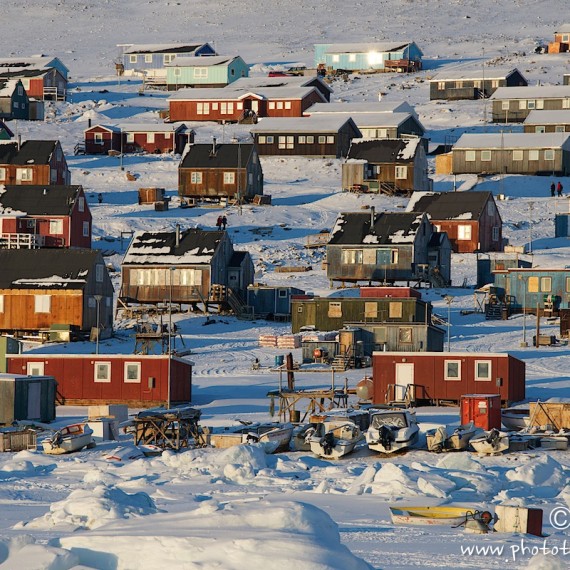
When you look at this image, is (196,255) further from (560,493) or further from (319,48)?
(319,48)

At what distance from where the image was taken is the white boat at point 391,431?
125ft

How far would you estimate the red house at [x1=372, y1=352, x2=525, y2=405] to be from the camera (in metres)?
47.8

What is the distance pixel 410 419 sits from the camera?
39.5 metres

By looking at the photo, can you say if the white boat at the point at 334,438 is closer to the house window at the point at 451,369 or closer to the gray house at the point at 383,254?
the house window at the point at 451,369

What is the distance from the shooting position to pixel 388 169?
92.1 meters

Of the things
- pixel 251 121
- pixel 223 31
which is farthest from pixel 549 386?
pixel 223 31

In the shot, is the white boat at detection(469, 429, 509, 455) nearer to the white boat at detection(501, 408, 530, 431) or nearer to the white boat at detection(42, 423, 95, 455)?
the white boat at detection(501, 408, 530, 431)

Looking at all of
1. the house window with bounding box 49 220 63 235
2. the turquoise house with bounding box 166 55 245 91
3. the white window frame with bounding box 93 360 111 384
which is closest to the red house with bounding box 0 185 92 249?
the house window with bounding box 49 220 63 235

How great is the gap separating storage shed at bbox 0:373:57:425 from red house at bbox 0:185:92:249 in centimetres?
3055

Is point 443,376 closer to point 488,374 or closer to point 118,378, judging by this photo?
point 488,374

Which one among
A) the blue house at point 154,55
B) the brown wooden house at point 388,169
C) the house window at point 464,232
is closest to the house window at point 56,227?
the brown wooden house at point 388,169

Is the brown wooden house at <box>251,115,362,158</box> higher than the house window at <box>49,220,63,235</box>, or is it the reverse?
the brown wooden house at <box>251,115,362,158</box>

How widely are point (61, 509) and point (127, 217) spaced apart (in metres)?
57.4

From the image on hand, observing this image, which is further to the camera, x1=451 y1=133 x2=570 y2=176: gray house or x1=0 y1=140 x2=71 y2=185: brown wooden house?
x1=451 y1=133 x2=570 y2=176: gray house
